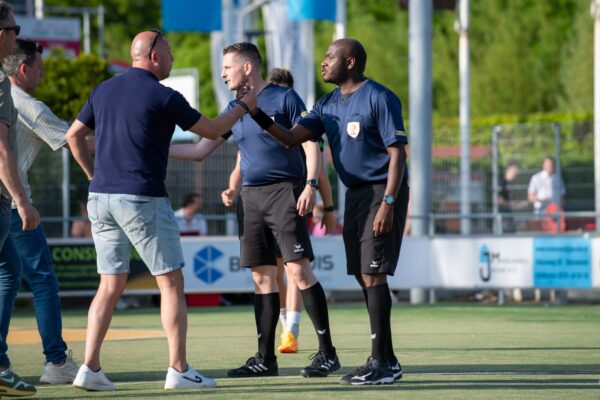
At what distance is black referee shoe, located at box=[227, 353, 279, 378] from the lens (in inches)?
351

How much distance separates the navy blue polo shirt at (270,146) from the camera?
9164 millimetres

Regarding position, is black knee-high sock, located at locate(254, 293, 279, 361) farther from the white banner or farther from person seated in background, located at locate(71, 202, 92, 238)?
person seated in background, located at locate(71, 202, 92, 238)

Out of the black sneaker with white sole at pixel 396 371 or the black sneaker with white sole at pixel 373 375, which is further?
the black sneaker with white sole at pixel 396 371

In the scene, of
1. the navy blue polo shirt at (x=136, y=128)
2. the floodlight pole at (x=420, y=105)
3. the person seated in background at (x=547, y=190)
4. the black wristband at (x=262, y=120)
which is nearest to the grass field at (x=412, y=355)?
the navy blue polo shirt at (x=136, y=128)

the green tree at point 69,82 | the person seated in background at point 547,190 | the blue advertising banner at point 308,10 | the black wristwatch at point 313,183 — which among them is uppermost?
the blue advertising banner at point 308,10

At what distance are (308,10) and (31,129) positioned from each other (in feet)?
58.9

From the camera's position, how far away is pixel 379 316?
27.4 ft

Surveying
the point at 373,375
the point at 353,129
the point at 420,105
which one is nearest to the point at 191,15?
the point at 420,105

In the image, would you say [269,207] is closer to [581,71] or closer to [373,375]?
[373,375]

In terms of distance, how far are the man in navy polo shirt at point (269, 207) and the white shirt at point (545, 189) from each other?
11.7 m

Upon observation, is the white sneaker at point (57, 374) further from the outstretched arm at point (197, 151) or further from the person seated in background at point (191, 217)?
the person seated in background at point (191, 217)

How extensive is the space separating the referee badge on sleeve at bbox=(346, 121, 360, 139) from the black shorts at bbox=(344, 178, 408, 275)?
0.33 meters

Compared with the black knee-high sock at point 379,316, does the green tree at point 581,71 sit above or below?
above

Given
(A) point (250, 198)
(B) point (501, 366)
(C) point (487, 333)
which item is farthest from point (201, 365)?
(C) point (487, 333)
